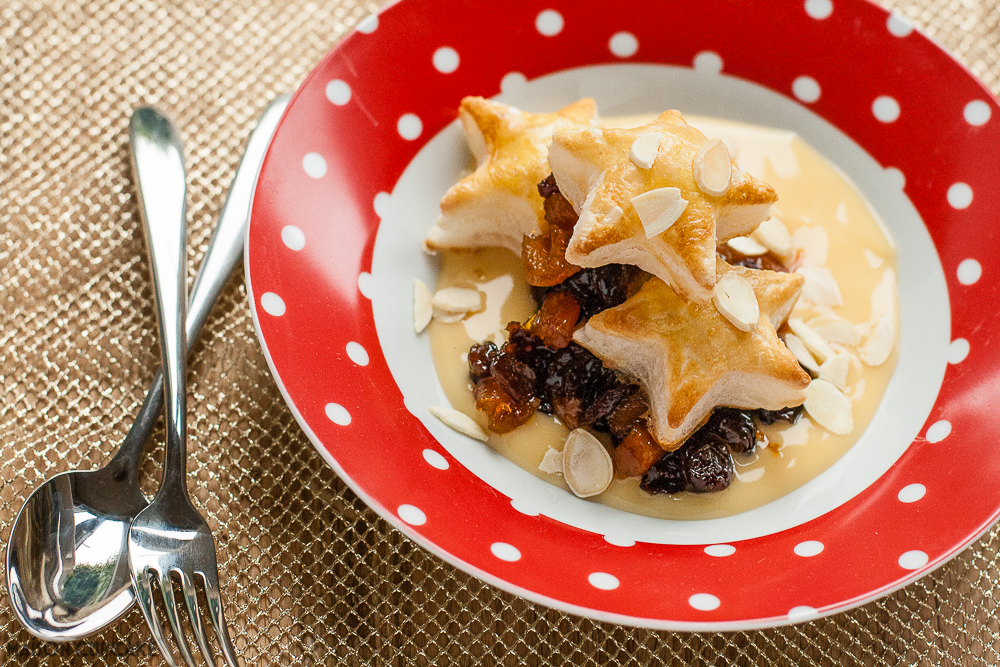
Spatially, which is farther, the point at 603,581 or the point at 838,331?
the point at 838,331

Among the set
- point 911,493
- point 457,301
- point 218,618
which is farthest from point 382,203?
point 911,493

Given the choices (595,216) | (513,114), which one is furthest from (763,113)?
(595,216)

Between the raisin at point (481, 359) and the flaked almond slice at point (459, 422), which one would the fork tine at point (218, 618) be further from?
the raisin at point (481, 359)

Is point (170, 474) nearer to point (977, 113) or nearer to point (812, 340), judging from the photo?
point (812, 340)

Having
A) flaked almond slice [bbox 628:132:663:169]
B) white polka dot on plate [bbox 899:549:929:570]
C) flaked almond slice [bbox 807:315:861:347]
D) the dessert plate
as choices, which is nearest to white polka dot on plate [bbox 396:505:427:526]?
the dessert plate

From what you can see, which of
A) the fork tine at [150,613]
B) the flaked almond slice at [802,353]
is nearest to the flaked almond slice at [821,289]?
the flaked almond slice at [802,353]

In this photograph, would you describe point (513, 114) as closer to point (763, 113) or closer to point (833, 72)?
point (763, 113)
